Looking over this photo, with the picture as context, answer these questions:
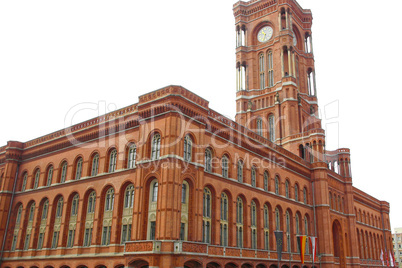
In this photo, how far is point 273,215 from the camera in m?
43.1

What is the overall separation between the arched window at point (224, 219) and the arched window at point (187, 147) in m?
6.43

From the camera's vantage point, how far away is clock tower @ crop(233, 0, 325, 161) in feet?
202

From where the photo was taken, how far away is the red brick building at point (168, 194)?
31.0 m

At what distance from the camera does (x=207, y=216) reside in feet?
114

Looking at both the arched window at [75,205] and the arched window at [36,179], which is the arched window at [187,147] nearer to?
the arched window at [75,205]

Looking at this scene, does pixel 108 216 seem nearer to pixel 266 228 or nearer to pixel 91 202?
pixel 91 202

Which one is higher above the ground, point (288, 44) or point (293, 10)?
point (293, 10)

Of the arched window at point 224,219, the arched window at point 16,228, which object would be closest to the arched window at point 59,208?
the arched window at point 16,228

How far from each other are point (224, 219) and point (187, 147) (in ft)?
28.0

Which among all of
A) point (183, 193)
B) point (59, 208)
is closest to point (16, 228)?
point (59, 208)

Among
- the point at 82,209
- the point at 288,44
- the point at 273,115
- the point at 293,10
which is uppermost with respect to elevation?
the point at 293,10

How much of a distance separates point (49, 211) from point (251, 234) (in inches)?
850

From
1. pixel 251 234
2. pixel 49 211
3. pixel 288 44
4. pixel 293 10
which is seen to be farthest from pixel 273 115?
pixel 49 211

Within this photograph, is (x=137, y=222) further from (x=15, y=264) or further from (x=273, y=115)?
(x=273, y=115)
